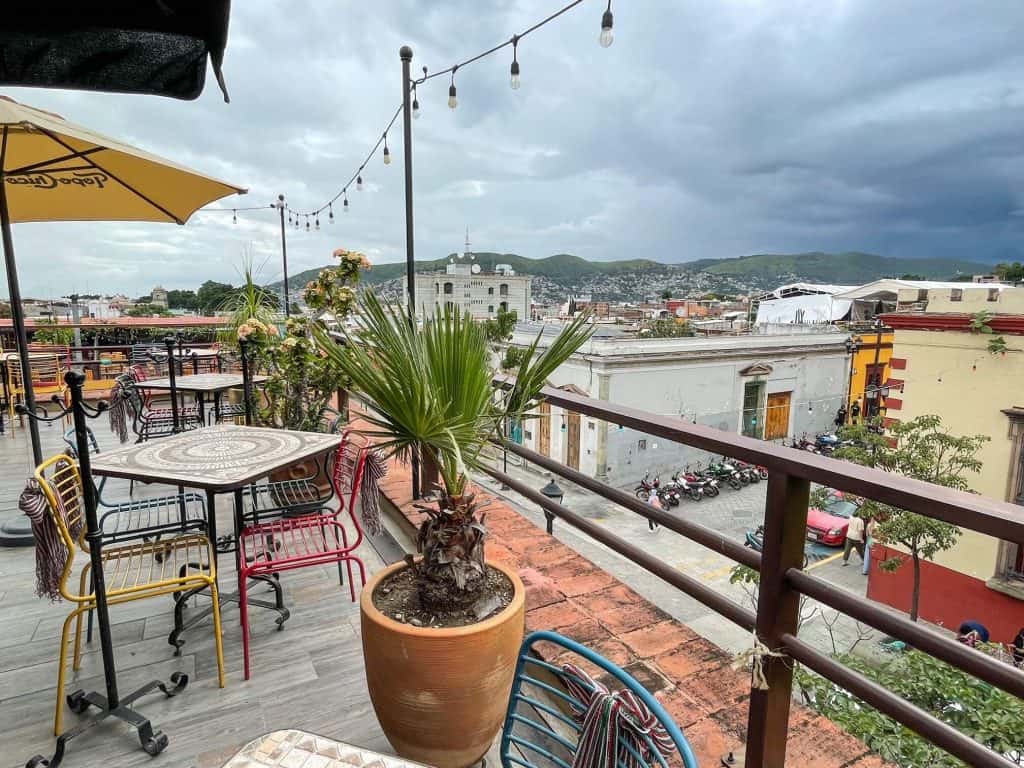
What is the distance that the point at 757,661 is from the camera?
1.01 m

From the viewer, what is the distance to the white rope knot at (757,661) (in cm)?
100

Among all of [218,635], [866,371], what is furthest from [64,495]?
[866,371]

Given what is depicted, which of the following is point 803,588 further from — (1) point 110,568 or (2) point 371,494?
(1) point 110,568

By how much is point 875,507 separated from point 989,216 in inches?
2119

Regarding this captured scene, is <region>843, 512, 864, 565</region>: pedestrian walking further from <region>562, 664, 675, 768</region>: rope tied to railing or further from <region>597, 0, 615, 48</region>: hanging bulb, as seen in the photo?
<region>562, 664, 675, 768</region>: rope tied to railing

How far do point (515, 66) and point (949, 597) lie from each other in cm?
1050

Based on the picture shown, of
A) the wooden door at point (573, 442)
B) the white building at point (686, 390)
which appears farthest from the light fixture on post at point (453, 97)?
the wooden door at point (573, 442)

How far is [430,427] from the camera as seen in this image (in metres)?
1.21

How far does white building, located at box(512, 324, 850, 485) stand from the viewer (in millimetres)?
16078

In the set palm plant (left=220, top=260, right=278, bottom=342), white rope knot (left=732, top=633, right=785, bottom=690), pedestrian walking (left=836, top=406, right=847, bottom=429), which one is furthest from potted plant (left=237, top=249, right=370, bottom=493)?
pedestrian walking (left=836, top=406, right=847, bottom=429)

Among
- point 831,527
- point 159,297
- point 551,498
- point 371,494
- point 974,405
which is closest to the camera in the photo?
point 371,494

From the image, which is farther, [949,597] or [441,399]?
[949,597]

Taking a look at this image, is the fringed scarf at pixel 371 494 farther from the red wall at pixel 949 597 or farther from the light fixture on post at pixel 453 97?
the red wall at pixel 949 597

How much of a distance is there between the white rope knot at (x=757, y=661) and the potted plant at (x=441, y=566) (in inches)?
19.7
